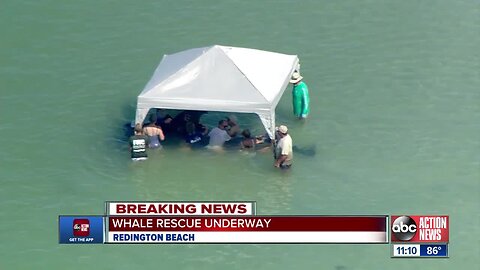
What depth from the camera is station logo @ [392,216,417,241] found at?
22312 millimetres

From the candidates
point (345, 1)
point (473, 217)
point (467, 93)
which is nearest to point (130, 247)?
point (473, 217)

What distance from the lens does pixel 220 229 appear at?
22.5m

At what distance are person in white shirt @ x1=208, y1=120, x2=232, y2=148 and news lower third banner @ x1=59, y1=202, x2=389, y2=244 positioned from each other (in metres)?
3.51

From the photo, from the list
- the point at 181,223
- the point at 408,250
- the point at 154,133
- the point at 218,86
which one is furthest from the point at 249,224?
the point at 154,133

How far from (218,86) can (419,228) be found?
6.85 m

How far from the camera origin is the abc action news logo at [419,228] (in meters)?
22.3

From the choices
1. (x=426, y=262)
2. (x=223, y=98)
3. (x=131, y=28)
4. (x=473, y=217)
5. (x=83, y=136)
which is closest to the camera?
(x=426, y=262)

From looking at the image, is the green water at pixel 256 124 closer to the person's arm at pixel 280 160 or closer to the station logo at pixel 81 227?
the person's arm at pixel 280 160

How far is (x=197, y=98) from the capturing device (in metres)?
25.8

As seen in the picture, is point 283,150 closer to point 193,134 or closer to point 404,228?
point 193,134

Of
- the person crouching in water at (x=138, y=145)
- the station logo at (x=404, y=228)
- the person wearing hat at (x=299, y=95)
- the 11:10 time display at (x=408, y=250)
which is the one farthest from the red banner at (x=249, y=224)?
the person wearing hat at (x=299, y=95)

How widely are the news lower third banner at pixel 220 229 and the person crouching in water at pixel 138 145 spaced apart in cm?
290

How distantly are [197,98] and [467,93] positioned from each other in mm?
8893

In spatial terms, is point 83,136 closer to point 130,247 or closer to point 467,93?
point 130,247
